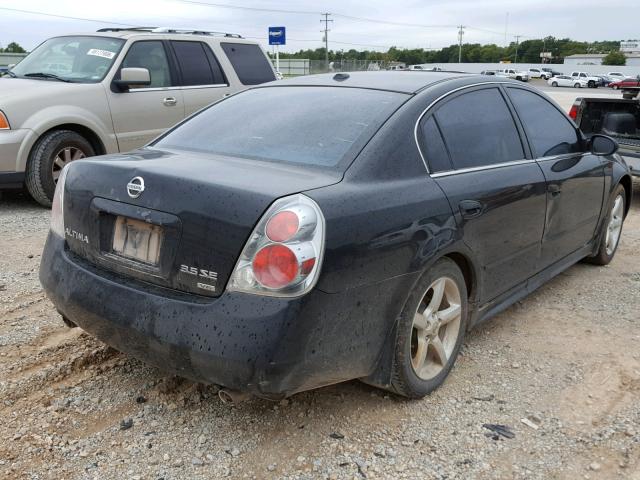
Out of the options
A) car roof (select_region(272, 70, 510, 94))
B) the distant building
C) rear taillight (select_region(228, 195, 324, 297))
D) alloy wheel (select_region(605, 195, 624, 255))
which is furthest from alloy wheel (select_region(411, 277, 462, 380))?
the distant building

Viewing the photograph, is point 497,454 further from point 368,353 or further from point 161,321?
point 161,321

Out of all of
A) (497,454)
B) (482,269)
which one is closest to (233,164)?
(482,269)

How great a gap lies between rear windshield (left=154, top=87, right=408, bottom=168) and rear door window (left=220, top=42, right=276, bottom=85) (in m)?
5.03

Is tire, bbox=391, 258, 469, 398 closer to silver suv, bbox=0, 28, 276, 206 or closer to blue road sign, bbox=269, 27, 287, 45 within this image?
silver suv, bbox=0, 28, 276, 206

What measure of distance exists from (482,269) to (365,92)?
3.71 ft

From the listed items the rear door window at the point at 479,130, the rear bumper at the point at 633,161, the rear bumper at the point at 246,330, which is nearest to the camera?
the rear bumper at the point at 246,330

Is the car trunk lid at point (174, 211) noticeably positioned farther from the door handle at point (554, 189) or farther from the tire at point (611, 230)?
the tire at point (611, 230)

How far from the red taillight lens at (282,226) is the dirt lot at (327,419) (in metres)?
0.96

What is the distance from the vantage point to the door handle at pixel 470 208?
3041 millimetres

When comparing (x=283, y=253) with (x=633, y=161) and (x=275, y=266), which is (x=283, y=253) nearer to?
(x=275, y=266)

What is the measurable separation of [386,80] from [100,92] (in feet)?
14.7

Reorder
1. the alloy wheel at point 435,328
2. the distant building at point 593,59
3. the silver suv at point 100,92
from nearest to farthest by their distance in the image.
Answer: the alloy wheel at point 435,328 < the silver suv at point 100,92 < the distant building at point 593,59

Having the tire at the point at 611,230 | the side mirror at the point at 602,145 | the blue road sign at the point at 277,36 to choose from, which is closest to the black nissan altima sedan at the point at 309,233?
→ the side mirror at the point at 602,145

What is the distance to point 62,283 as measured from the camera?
2844 millimetres
